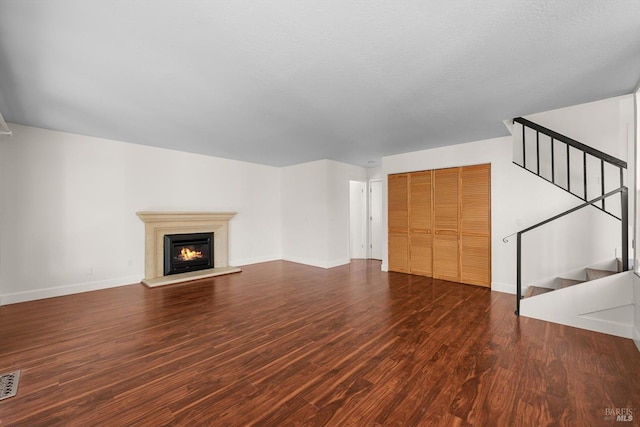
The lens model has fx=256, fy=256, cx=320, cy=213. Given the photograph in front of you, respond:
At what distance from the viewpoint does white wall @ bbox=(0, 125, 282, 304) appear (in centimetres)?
381

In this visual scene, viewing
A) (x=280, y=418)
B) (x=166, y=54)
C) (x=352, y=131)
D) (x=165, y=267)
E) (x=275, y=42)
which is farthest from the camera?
(x=165, y=267)

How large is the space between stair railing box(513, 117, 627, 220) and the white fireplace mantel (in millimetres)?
5643

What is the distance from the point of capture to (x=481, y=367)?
6.97ft

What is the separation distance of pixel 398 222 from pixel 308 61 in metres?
4.13

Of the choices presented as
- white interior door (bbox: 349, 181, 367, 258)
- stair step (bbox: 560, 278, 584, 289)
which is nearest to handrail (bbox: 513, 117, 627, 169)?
stair step (bbox: 560, 278, 584, 289)

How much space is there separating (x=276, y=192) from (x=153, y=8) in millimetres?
5713

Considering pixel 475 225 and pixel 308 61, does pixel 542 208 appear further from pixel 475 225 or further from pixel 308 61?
pixel 308 61

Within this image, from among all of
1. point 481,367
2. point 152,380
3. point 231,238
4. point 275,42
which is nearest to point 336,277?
point 231,238

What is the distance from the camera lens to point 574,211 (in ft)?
11.1

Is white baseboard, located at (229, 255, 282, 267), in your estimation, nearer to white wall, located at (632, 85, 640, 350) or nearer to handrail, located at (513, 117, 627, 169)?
handrail, located at (513, 117, 627, 169)

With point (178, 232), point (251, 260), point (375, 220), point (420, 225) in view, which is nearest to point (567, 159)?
point (420, 225)

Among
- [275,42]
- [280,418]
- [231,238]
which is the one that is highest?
[275,42]

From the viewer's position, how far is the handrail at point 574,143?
3074 millimetres

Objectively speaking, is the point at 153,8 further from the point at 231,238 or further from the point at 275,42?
the point at 231,238
